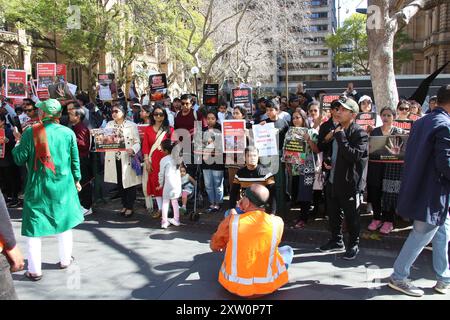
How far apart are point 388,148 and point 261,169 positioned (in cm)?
180

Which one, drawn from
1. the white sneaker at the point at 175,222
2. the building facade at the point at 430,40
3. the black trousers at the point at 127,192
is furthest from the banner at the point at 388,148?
the building facade at the point at 430,40

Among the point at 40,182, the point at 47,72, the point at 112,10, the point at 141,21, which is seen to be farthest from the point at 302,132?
the point at 112,10

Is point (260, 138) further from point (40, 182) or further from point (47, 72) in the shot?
point (47, 72)

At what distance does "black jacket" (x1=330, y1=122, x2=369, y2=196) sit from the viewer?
14.9ft

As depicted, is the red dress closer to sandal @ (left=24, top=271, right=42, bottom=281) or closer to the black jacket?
sandal @ (left=24, top=271, right=42, bottom=281)

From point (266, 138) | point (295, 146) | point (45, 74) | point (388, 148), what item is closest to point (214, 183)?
point (266, 138)

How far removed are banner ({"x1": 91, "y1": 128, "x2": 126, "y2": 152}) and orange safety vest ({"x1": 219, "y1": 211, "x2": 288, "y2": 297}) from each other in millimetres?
3593

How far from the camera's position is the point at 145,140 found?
673 cm

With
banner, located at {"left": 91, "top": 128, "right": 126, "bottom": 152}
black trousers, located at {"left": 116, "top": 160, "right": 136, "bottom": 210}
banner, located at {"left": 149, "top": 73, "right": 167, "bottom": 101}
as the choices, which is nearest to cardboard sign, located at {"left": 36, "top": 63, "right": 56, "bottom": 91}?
banner, located at {"left": 149, "top": 73, "right": 167, "bottom": 101}

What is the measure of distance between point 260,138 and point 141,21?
16415 mm

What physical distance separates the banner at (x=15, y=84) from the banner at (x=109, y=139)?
402 centimetres

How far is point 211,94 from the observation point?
36.2ft

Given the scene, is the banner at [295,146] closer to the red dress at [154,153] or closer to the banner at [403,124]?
the banner at [403,124]

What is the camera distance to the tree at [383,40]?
26.8ft
